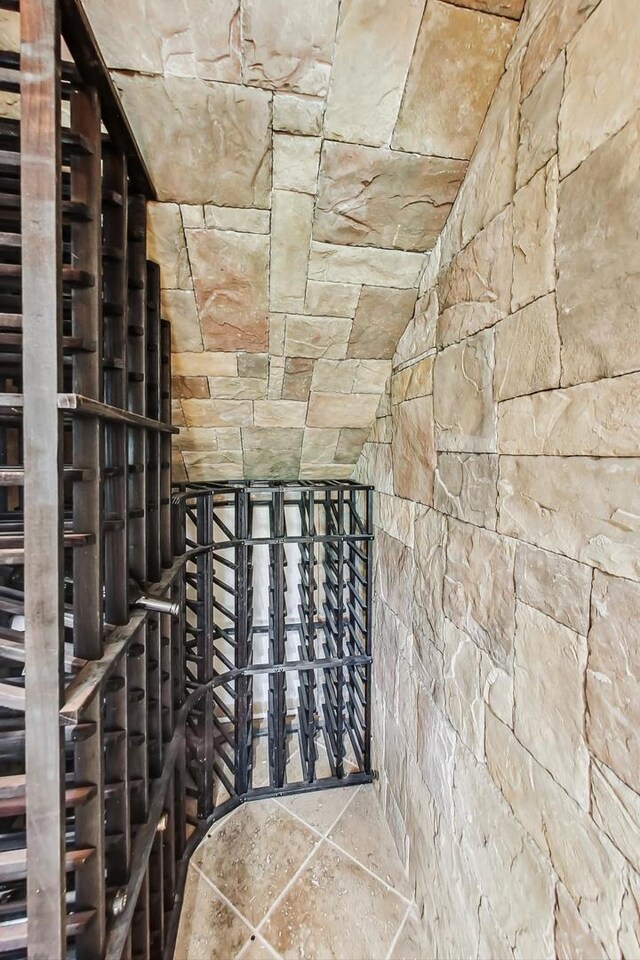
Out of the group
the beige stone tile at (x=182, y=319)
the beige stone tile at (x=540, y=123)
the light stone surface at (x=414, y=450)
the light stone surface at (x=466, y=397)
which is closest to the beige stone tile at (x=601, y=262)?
the beige stone tile at (x=540, y=123)

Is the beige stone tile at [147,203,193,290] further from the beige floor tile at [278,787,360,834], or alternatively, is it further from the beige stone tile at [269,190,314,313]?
the beige floor tile at [278,787,360,834]

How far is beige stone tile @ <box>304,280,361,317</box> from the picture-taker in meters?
1.33

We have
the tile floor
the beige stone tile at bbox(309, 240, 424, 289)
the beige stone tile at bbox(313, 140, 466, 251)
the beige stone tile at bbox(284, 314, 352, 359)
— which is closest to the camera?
the beige stone tile at bbox(313, 140, 466, 251)

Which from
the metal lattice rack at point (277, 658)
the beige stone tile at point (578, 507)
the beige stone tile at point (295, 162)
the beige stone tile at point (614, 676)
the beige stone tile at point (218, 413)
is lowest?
the metal lattice rack at point (277, 658)

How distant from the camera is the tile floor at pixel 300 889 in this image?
1341mm

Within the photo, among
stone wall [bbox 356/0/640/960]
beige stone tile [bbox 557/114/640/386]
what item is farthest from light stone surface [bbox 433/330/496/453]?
beige stone tile [bbox 557/114/640/386]

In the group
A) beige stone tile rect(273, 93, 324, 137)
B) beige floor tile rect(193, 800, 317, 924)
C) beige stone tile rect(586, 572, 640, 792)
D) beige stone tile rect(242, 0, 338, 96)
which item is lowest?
beige floor tile rect(193, 800, 317, 924)

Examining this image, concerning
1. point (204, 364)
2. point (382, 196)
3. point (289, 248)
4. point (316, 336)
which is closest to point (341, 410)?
point (316, 336)

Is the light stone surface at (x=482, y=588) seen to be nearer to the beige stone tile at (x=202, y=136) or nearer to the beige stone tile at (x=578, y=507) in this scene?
the beige stone tile at (x=578, y=507)

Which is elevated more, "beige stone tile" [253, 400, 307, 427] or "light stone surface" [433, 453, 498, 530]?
"beige stone tile" [253, 400, 307, 427]

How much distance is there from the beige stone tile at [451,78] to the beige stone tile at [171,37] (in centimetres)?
42

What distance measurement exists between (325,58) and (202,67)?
0.29 meters

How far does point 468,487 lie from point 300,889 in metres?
1.78

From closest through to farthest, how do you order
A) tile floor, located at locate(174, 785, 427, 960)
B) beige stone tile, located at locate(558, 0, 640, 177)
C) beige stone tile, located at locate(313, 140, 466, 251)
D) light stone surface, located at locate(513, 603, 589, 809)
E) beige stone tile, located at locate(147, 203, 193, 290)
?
1. beige stone tile, located at locate(558, 0, 640, 177)
2. light stone surface, located at locate(513, 603, 589, 809)
3. beige stone tile, located at locate(313, 140, 466, 251)
4. beige stone tile, located at locate(147, 203, 193, 290)
5. tile floor, located at locate(174, 785, 427, 960)
